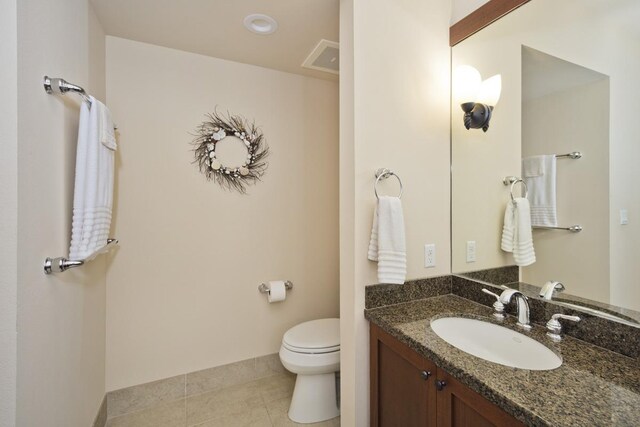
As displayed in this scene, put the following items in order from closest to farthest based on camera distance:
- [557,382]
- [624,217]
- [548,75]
A: [557,382] < [624,217] < [548,75]

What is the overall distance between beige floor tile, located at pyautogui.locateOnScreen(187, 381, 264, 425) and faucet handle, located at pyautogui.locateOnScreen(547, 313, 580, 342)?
171 cm

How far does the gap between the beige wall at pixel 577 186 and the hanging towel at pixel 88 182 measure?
6.35 feet

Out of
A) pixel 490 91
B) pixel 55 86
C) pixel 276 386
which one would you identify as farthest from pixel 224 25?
pixel 276 386

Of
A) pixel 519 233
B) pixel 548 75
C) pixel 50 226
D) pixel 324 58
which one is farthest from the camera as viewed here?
pixel 324 58

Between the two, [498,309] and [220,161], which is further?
[220,161]

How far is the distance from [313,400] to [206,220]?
4.56 feet

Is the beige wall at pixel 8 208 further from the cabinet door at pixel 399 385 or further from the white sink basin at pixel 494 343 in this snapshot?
the white sink basin at pixel 494 343

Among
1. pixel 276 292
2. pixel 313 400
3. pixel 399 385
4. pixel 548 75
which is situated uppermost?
pixel 548 75

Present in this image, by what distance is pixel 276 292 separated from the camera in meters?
2.08

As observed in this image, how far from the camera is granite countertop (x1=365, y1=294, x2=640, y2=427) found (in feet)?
2.08

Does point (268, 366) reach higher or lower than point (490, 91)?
lower

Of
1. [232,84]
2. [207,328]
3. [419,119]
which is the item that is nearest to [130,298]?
[207,328]

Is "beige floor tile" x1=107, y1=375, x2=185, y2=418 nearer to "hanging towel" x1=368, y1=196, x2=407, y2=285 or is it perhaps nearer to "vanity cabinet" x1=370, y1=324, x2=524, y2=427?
"vanity cabinet" x1=370, y1=324, x2=524, y2=427

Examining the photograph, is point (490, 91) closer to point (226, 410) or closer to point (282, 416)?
point (282, 416)
